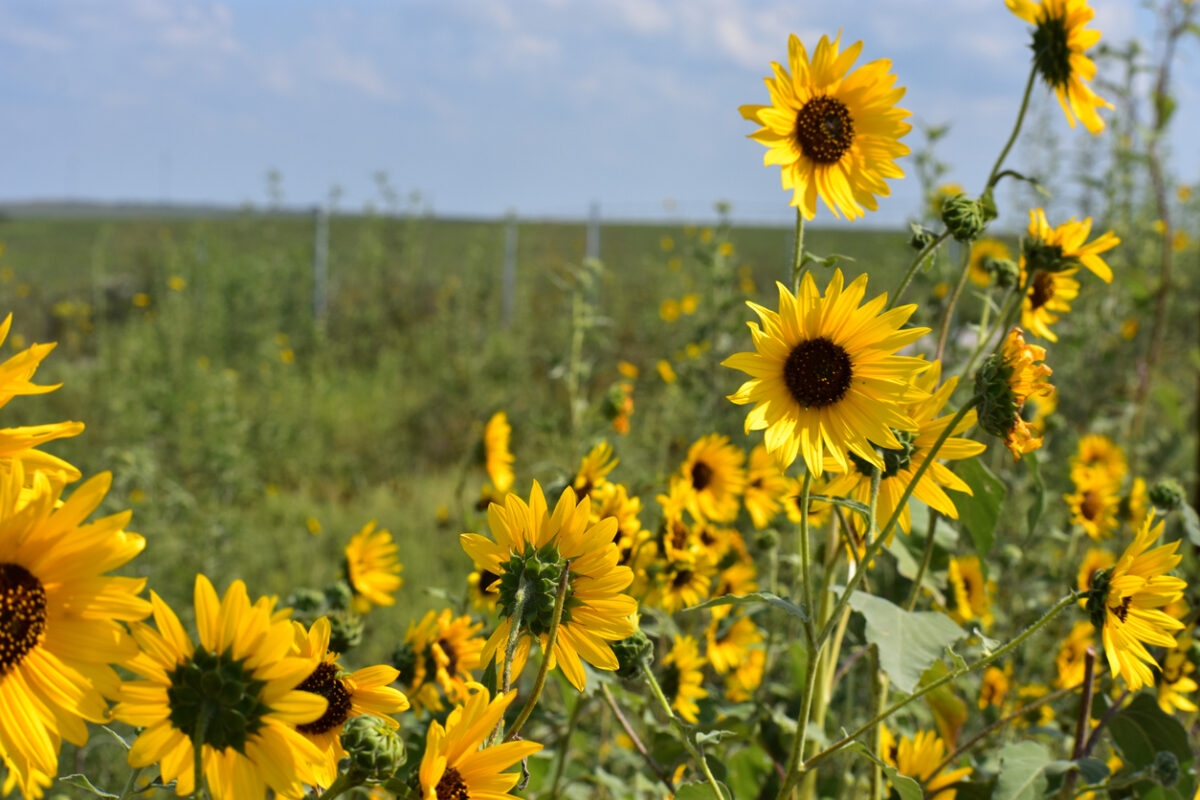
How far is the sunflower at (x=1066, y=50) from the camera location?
4.55 feet

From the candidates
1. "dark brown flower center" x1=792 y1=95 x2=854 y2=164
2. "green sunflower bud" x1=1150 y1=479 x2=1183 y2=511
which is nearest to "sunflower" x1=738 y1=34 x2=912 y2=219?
"dark brown flower center" x1=792 y1=95 x2=854 y2=164

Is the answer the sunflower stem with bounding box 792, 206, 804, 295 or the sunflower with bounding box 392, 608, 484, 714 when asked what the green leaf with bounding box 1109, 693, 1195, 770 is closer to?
the sunflower stem with bounding box 792, 206, 804, 295

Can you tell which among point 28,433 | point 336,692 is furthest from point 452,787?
point 28,433

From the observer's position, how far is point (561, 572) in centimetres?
82

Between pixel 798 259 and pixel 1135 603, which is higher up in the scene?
pixel 798 259

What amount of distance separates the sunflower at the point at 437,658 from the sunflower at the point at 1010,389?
73cm

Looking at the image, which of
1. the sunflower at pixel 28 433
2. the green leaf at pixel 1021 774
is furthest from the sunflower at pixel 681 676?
the sunflower at pixel 28 433

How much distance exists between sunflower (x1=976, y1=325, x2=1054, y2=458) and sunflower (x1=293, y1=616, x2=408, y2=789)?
65 centimetres

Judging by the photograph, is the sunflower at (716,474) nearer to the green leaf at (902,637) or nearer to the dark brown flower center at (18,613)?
the green leaf at (902,637)

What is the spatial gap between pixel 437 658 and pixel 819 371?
68 centimetres

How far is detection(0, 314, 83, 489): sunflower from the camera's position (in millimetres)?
739

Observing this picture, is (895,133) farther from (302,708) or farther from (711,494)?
(302,708)

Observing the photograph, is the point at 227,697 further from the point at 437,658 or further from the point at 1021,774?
the point at 1021,774

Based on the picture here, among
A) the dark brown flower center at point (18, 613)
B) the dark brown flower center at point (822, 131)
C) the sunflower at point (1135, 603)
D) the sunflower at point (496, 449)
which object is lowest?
the sunflower at point (496, 449)
